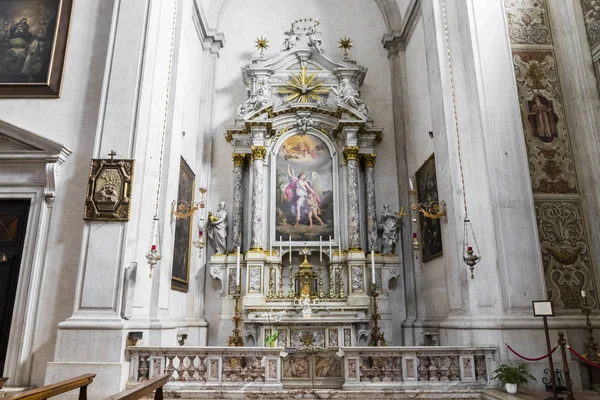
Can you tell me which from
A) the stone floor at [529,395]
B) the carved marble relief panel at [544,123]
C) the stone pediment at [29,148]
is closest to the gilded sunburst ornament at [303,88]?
the carved marble relief panel at [544,123]

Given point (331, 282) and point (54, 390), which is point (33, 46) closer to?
point (54, 390)

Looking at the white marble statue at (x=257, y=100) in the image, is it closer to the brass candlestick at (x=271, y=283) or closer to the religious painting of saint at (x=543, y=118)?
the brass candlestick at (x=271, y=283)

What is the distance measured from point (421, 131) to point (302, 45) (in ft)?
12.9

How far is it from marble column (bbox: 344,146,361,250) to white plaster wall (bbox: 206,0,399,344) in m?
0.81

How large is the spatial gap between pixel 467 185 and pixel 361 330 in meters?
3.80

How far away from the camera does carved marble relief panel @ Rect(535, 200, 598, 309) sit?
654 cm

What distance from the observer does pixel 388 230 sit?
10.1 meters

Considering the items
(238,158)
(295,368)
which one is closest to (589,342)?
(295,368)

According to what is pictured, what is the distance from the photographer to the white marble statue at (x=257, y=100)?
1045 cm

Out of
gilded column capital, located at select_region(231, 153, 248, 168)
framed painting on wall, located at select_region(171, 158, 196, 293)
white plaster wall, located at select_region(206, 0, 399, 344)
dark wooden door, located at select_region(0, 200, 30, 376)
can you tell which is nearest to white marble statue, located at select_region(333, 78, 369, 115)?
white plaster wall, located at select_region(206, 0, 399, 344)

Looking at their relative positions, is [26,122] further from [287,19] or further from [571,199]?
[571,199]

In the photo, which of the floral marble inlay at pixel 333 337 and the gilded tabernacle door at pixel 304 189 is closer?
the floral marble inlay at pixel 333 337

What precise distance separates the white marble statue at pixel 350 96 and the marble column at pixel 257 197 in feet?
7.20

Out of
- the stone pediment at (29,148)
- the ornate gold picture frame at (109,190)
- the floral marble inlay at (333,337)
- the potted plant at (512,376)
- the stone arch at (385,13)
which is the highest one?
the stone arch at (385,13)
